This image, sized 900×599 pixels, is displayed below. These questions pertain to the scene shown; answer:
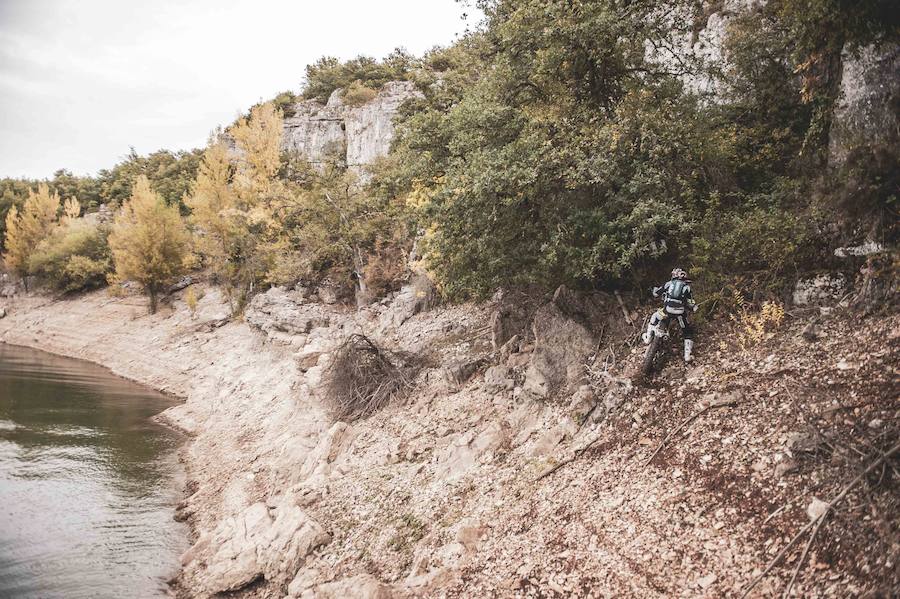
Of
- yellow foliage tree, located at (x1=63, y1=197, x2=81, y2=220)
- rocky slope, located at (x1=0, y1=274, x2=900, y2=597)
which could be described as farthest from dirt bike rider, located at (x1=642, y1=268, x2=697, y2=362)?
yellow foliage tree, located at (x1=63, y1=197, x2=81, y2=220)

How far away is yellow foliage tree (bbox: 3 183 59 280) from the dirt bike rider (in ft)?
182

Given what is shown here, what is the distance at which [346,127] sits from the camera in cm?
3847

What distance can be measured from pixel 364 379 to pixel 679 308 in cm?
926

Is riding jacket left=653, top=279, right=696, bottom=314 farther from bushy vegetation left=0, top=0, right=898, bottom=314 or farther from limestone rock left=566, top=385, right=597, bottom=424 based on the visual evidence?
limestone rock left=566, top=385, right=597, bottom=424

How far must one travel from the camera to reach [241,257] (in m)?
31.8

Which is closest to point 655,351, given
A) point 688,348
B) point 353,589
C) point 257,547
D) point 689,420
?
point 688,348

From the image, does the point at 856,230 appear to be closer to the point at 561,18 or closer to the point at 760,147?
the point at 760,147

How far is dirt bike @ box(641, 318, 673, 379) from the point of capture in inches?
356

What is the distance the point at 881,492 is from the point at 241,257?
1283 inches

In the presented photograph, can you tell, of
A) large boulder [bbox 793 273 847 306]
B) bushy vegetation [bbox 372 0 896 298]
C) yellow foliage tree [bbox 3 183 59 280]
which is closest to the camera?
large boulder [bbox 793 273 847 306]

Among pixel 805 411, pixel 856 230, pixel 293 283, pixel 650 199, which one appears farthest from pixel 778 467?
pixel 293 283

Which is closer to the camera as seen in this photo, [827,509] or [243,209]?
[827,509]

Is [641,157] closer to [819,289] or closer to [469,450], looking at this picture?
[819,289]

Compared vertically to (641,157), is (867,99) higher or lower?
higher
